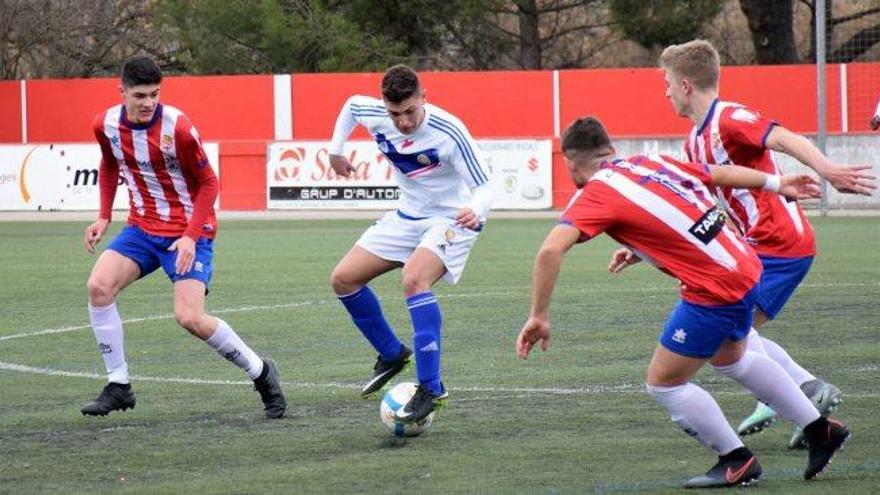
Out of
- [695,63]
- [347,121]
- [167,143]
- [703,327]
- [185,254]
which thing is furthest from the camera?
[347,121]

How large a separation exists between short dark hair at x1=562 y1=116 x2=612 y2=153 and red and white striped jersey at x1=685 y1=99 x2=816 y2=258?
3.53 ft

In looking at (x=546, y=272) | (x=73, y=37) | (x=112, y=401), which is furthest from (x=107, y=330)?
(x=73, y=37)

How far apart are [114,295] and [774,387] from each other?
3.54m

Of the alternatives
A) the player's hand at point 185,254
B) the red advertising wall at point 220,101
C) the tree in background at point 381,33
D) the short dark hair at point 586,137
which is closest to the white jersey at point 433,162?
the player's hand at point 185,254

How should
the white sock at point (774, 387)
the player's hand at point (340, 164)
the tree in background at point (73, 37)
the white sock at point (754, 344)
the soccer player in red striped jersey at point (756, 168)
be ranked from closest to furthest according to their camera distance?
the white sock at point (774, 387) < the white sock at point (754, 344) < the soccer player in red striped jersey at point (756, 168) < the player's hand at point (340, 164) < the tree in background at point (73, 37)

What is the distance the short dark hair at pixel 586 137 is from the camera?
20.1 feet

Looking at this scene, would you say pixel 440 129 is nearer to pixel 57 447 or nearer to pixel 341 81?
pixel 57 447

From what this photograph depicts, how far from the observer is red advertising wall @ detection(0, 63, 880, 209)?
32.5 m

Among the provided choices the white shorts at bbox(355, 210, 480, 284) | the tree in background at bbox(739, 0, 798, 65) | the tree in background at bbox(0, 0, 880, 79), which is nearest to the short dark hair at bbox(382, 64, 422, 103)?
the white shorts at bbox(355, 210, 480, 284)

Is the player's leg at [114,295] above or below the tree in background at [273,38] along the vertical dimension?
below

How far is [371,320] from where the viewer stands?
8.69m

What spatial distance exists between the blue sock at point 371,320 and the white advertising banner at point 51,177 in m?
19.4

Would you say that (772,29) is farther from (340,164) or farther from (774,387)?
(774,387)

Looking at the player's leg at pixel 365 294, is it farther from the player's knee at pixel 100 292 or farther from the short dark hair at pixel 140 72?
the short dark hair at pixel 140 72
